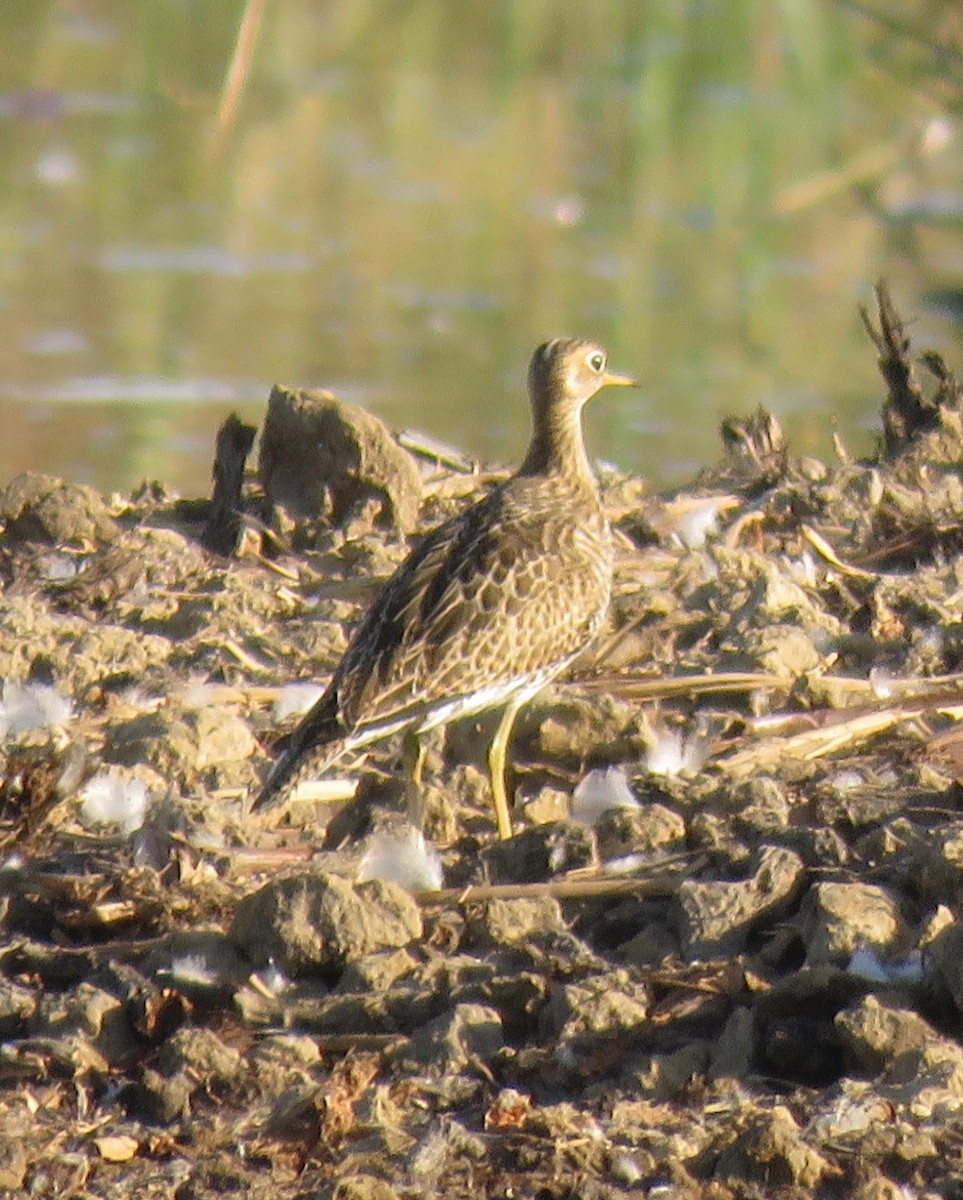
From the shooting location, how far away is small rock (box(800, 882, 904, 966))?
4.62m

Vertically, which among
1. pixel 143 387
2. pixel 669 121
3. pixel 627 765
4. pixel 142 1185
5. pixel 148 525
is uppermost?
pixel 669 121

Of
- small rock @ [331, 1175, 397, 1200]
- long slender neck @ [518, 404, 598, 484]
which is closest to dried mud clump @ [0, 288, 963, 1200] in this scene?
small rock @ [331, 1175, 397, 1200]

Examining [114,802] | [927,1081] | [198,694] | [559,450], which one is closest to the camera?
[927,1081]

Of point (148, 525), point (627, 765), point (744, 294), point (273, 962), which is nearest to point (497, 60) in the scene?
point (744, 294)

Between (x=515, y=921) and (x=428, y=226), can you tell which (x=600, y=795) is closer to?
(x=515, y=921)

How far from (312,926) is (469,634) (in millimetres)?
1463

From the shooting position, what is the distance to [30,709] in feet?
20.5

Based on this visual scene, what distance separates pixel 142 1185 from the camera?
4.33m

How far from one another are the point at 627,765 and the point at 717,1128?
1645 millimetres

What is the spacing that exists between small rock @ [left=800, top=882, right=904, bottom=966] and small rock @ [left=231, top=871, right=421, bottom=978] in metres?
0.83

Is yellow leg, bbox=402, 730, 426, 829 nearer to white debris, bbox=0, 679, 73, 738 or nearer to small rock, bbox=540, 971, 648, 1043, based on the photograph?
white debris, bbox=0, 679, 73, 738

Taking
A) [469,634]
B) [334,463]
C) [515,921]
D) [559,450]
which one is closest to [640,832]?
[515,921]

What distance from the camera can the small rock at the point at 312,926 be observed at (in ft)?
16.0

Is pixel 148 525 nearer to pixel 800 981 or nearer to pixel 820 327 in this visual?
pixel 800 981
